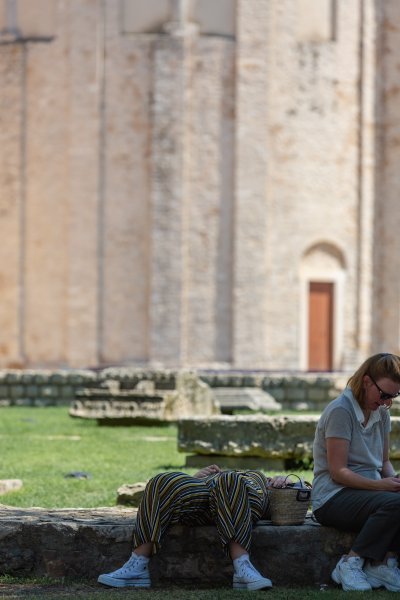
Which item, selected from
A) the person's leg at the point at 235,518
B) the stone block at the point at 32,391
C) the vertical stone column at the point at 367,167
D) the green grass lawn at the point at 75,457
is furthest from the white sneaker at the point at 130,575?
the vertical stone column at the point at 367,167

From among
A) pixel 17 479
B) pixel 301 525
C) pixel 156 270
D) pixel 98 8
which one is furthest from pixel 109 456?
pixel 98 8

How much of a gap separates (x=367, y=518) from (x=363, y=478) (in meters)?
0.18

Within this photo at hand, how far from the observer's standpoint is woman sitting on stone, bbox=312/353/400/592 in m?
5.21

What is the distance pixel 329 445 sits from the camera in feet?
17.9

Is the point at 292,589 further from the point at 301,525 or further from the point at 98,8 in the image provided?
the point at 98,8

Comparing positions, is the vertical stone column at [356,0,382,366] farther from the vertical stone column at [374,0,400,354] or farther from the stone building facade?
the stone building facade

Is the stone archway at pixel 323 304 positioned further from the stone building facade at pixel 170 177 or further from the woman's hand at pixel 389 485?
the woman's hand at pixel 389 485

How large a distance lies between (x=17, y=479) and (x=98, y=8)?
67.1ft

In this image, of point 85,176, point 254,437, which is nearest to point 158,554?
point 254,437

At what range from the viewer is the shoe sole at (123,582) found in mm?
5098

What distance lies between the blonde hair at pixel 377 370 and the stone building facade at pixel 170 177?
21816 mm

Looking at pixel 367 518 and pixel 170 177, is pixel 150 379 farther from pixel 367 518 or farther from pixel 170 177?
pixel 367 518

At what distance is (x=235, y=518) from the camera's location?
520 centimetres

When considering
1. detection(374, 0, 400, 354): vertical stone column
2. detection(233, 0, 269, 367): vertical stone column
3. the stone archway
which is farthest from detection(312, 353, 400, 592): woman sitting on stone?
detection(374, 0, 400, 354): vertical stone column
